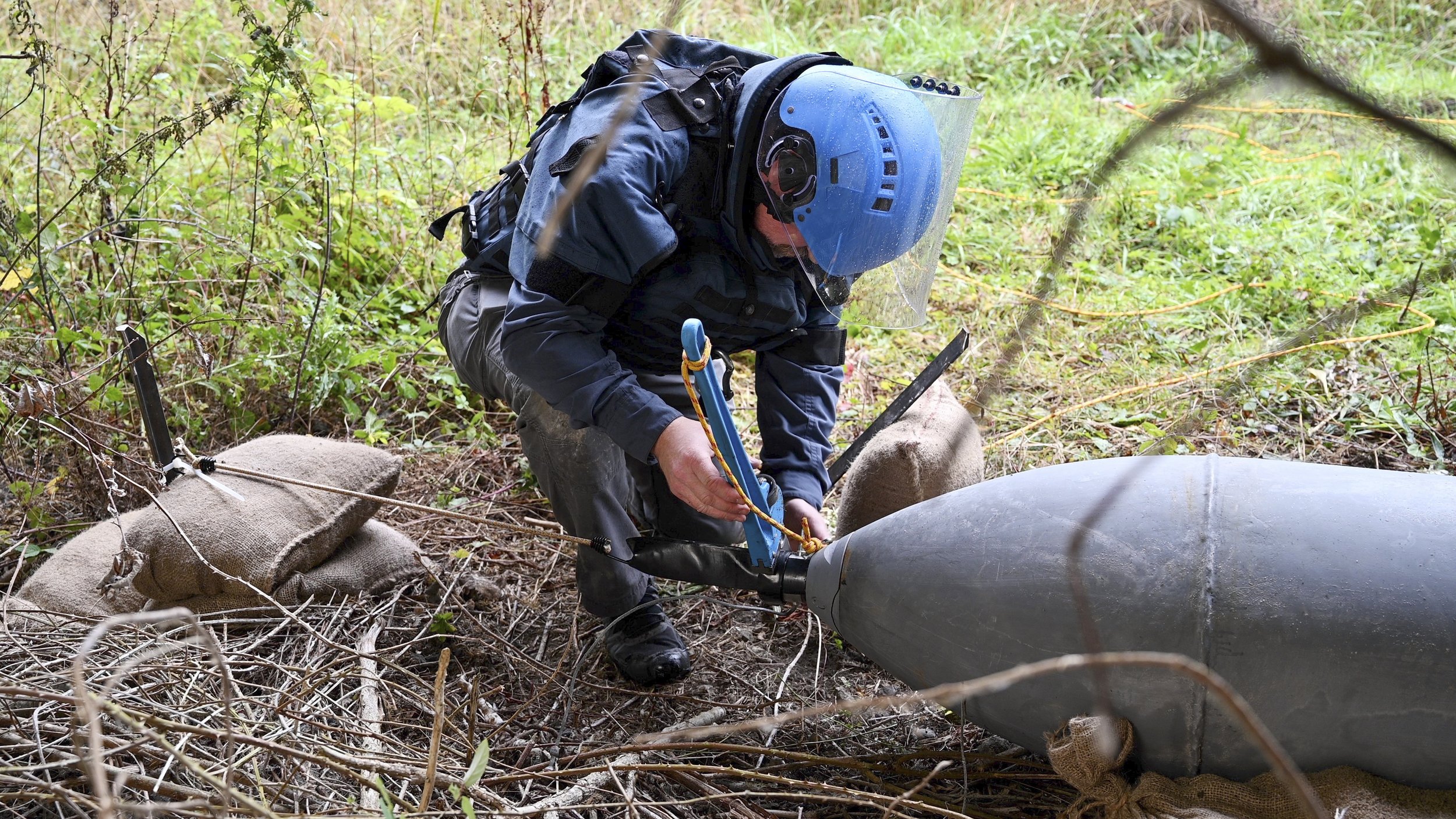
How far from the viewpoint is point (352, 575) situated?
283 centimetres

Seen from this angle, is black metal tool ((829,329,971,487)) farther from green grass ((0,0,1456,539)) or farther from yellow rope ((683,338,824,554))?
yellow rope ((683,338,824,554))

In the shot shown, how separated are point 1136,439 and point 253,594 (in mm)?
2833

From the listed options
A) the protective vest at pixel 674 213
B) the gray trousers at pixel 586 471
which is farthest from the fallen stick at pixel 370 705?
the protective vest at pixel 674 213

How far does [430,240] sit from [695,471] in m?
2.76

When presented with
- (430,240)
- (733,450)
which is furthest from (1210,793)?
(430,240)

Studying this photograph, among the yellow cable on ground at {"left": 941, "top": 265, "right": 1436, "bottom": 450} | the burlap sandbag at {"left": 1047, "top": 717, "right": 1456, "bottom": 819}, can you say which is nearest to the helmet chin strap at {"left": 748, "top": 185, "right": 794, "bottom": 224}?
the burlap sandbag at {"left": 1047, "top": 717, "right": 1456, "bottom": 819}

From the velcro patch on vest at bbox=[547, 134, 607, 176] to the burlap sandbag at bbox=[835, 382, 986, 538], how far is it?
3.43 ft

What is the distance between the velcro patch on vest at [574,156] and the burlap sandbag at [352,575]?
1.20 m

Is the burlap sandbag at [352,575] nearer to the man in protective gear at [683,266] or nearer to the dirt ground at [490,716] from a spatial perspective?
the dirt ground at [490,716]

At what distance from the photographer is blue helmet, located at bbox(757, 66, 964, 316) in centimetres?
237

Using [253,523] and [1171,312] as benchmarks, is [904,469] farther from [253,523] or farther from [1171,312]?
[1171,312]

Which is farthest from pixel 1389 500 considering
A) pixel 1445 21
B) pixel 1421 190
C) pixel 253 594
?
pixel 1445 21

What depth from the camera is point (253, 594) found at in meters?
2.69

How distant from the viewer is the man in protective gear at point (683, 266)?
2.41 m
